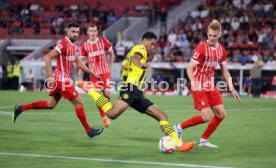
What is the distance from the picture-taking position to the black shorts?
12250 millimetres

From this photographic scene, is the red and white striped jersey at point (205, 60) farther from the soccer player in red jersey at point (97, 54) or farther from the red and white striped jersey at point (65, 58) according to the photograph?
the soccer player in red jersey at point (97, 54)

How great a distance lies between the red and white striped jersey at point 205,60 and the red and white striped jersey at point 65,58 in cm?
290

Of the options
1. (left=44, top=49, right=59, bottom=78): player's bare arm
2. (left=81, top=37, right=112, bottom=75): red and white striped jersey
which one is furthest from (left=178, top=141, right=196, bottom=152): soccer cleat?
(left=81, top=37, right=112, bottom=75): red and white striped jersey

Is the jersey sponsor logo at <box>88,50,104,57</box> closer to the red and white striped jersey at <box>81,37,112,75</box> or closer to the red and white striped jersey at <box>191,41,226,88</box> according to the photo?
the red and white striped jersey at <box>81,37,112,75</box>

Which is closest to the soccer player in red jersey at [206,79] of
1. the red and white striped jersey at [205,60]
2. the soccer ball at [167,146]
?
the red and white striped jersey at [205,60]

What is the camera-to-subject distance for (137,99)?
12336 millimetres

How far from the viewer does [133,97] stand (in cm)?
1224

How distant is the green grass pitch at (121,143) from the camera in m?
10.8

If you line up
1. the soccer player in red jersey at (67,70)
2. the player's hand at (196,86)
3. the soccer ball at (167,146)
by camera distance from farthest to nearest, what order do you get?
the soccer player in red jersey at (67,70), the player's hand at (196,86), the soccer ball at (167,146)

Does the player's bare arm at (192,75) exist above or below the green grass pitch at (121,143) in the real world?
above

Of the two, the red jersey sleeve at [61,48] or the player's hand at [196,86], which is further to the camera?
the red jersey sleeve at [61,48]

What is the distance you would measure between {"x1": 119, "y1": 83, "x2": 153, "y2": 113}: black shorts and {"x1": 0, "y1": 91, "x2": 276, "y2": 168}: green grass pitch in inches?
32.5

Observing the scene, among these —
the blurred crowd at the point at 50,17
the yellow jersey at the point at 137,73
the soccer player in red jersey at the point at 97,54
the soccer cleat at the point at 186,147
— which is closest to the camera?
the soccer cleat at the point at 186,147

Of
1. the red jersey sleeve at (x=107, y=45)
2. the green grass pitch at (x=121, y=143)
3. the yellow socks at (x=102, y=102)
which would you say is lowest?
the green grass pitch at (x=121, y=143)
